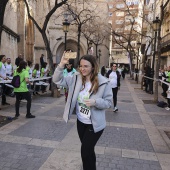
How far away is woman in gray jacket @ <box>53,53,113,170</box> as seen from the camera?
3.06m

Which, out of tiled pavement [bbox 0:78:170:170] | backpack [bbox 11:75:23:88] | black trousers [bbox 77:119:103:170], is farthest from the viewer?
backpack [bbox 11:75:23:88]

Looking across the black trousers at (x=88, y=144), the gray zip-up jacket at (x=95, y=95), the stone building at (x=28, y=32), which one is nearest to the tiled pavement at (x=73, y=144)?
the black trousers at (x=88, y=144)

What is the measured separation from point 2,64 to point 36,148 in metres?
5.89

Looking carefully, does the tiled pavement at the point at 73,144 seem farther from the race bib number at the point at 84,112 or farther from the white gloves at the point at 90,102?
the white gloves at the point at 90,102

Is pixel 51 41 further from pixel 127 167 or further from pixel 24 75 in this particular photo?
pixel 127 167

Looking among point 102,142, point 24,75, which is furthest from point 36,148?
point 24,75

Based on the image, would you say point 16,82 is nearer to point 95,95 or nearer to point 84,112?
point 84,112

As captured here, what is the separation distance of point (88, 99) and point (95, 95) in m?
0.16

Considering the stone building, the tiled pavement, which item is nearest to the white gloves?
the tiled pavement

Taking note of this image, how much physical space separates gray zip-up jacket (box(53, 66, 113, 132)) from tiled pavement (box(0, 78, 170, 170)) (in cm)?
131

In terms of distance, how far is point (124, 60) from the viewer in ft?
224

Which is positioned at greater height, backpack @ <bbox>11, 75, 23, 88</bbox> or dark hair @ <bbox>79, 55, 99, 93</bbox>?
dark hair @ <bbox>79, 55, 99, 93</bbox>

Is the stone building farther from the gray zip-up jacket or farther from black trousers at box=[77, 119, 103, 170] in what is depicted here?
black trousers at box=[77, 119, 103, 170]

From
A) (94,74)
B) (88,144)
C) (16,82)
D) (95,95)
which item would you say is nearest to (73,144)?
(88,144)
